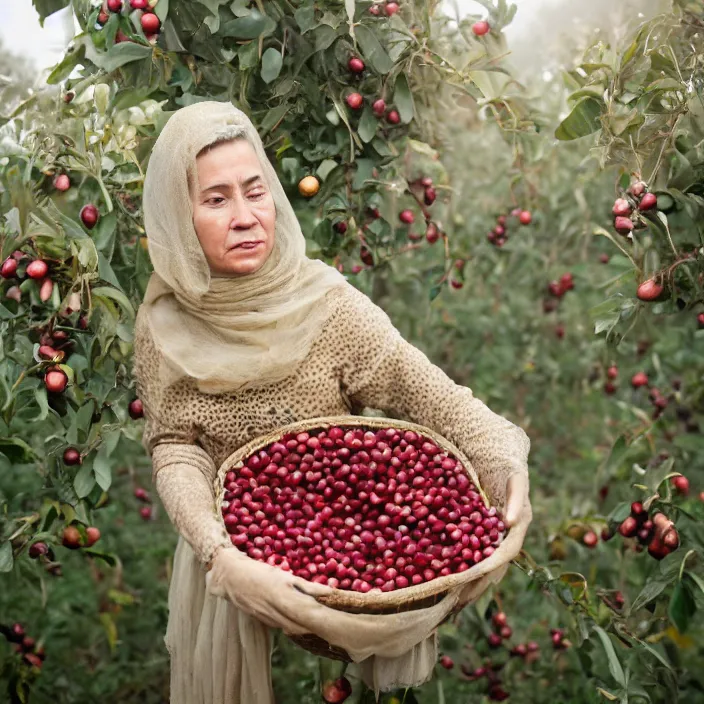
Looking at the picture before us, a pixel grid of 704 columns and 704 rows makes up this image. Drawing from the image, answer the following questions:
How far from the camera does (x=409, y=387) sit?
4.08 ft

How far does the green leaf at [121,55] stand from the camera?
1.46 metres

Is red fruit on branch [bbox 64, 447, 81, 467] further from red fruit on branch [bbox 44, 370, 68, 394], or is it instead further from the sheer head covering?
the sheer head covering

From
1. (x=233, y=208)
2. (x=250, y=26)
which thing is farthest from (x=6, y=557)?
(x=250, y=26)

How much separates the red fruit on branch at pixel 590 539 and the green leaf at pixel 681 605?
40 cm

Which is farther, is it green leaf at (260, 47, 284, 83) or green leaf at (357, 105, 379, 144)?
green leaf at (357, 105, 379, 144)

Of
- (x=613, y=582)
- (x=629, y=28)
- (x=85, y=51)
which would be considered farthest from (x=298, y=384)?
(x=613, y=582)

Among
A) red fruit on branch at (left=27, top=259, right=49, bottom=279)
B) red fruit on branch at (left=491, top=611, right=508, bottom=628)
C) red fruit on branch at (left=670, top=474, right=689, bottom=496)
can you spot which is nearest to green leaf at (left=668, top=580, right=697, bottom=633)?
red fruit on branch at (left=670, top=474, right=689, bottom=496)

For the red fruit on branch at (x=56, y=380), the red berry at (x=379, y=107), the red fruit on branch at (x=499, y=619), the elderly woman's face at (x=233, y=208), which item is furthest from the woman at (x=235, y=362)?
the red fruit on branch at (x=499, y=619)

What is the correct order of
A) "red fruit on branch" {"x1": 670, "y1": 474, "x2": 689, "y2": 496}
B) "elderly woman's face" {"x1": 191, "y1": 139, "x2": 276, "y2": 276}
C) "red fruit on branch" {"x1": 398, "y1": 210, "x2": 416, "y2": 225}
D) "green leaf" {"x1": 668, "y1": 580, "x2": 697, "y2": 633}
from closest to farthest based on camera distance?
"elderly woman's face" {"x1": 191, "y1": 139, "x2": 276, "y2": 276} < "green leaf" {"x1": 668, "y1": 580, "x2": 697, "y2": 633} < "red fruit on branch" {"x1": 670, "y1": 474, "x2": 689, "y2": 496} < "red fruit on branch" {"x1": 398, "y1": 210, "x2": 416, "y2": 225}

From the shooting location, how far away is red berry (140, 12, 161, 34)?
1450 mm

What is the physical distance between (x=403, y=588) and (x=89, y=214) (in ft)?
2.60

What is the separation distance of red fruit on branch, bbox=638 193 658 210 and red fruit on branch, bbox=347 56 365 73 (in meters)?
0.53

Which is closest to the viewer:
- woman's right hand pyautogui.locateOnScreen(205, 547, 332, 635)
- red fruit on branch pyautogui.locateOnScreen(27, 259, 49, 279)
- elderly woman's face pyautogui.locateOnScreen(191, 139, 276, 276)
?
woman's right hand pyautogui.locateOnScreen(205, 547, 332, 635)

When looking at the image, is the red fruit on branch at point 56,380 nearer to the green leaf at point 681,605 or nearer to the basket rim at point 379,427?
the basket rim at point 379,427
